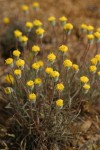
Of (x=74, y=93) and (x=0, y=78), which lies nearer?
(x=74, y=93)

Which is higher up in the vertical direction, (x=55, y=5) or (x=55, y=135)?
(x=55, y=5)

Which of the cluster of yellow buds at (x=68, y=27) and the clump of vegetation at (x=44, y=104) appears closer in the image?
the clump of vegetation at (x=44, y=104)

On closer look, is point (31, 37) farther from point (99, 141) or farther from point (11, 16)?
point (99, 141)

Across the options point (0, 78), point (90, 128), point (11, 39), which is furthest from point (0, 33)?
point (90, 128)

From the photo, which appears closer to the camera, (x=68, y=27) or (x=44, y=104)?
(x=44, y=104)

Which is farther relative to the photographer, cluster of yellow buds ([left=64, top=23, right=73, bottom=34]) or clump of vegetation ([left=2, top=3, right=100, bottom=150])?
cluster of yellow buds ([left=64, top=23, right=73, bottom=34])

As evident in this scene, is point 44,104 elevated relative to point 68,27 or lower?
lower

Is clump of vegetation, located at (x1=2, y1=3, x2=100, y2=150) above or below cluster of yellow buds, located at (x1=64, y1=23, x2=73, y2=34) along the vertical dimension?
below

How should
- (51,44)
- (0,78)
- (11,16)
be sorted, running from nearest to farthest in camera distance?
(0,78)
(51,44)
(11,16)

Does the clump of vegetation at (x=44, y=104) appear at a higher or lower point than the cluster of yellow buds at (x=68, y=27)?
lower

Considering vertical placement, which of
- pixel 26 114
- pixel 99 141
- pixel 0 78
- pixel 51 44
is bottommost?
pixel 99 141

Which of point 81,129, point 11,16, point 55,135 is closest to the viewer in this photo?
point 55,135
